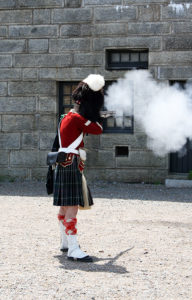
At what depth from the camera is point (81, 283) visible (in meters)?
4.65

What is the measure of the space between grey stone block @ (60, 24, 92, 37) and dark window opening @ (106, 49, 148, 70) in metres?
0.62

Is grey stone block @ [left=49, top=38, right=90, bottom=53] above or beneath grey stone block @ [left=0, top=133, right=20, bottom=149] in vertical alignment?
above

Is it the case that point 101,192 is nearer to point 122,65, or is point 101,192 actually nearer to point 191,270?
point 122,65

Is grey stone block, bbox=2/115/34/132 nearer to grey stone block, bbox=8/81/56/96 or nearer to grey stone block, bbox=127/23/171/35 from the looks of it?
grey stone block, bbox=8/81/56/96

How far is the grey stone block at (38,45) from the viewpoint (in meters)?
11.8

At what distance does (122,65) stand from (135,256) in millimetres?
6748

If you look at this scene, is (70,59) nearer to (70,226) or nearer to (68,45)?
(68,45)

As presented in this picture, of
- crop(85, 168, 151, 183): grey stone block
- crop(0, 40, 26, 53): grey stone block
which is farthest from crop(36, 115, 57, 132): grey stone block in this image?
crop(0, 40, 26, 53): grey stone block

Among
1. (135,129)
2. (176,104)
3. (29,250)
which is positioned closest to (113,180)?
(135,129)

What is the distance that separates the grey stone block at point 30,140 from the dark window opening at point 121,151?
1.76 m

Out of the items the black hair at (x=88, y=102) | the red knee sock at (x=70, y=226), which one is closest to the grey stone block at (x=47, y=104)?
the black hair at (x=88, y=102)

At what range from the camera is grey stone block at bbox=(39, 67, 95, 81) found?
11.7 m

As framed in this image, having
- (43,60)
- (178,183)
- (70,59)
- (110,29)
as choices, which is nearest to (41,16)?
(43,60)

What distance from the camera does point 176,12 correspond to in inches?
443
